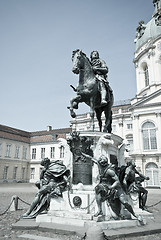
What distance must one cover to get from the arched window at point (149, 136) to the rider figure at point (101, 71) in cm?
2328

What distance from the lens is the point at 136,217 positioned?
439cm

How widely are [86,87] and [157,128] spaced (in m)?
23.7

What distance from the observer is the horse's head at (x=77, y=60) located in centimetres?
554

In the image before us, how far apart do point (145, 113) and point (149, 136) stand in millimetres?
3280

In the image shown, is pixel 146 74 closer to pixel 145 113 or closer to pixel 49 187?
pixel 145 113

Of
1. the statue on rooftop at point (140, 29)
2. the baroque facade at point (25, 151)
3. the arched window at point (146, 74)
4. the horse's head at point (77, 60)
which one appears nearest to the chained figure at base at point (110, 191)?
the horse's head at point (77, 60)

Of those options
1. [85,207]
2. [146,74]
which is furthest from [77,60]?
[146,74]

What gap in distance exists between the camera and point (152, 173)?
85.9 feet

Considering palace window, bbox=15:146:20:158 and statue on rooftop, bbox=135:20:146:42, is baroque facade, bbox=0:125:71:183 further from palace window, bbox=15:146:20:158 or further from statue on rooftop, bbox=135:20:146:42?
statue on rooftop, bbox=135:20:146:42

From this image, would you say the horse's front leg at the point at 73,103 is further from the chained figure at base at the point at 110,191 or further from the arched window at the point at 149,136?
the arched window at the point at 149,136

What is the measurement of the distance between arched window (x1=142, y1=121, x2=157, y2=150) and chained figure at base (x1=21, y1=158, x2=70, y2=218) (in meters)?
24.4

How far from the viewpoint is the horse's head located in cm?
554

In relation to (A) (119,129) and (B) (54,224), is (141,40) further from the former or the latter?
(B) (54,224)

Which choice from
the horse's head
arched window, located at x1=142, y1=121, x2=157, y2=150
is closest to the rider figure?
the horse's head
